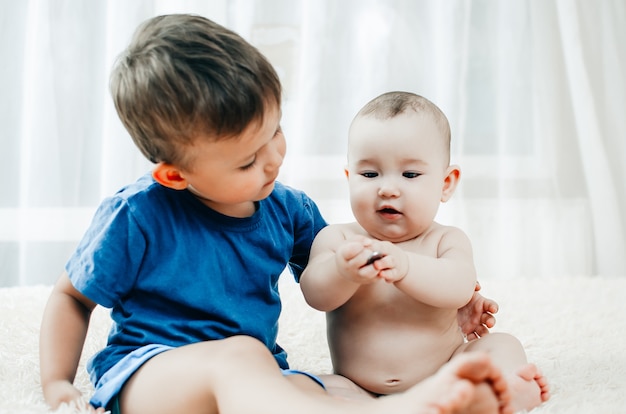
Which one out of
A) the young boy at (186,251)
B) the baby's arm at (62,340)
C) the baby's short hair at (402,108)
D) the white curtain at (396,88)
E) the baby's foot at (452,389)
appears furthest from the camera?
the white curtain at (396,88)

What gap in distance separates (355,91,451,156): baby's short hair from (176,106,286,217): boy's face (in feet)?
0.51

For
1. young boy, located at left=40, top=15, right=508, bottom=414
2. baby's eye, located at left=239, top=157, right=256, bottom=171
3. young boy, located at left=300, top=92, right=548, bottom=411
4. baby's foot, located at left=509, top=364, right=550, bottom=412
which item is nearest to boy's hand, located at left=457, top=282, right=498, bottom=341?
young boy, located at left=300, top=92, right=548, bottom=411

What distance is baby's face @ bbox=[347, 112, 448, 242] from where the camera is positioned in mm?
1009

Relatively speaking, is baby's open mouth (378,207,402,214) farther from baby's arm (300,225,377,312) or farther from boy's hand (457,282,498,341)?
boy's hand (457,282,498,341)

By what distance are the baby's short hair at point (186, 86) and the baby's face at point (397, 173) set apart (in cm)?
17

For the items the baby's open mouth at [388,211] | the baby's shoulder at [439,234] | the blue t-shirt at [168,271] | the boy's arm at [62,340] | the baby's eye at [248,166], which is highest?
the baby's eye at [248,166]

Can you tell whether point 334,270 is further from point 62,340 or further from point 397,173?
point 62,340

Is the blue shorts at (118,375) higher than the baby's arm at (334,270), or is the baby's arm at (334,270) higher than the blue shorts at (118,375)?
the baby's arm at (334,270)

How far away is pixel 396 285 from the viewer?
94 cm

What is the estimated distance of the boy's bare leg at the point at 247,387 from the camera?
2.25ft

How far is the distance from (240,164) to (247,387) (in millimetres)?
282

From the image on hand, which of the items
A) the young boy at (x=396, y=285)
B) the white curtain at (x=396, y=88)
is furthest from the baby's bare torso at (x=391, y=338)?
the white curtain at (x=396, y=88)

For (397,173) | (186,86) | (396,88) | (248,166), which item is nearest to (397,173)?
(397,173)

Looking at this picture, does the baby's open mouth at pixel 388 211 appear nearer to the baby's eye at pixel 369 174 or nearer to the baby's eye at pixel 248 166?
the baby's eye at pixel 369 174
